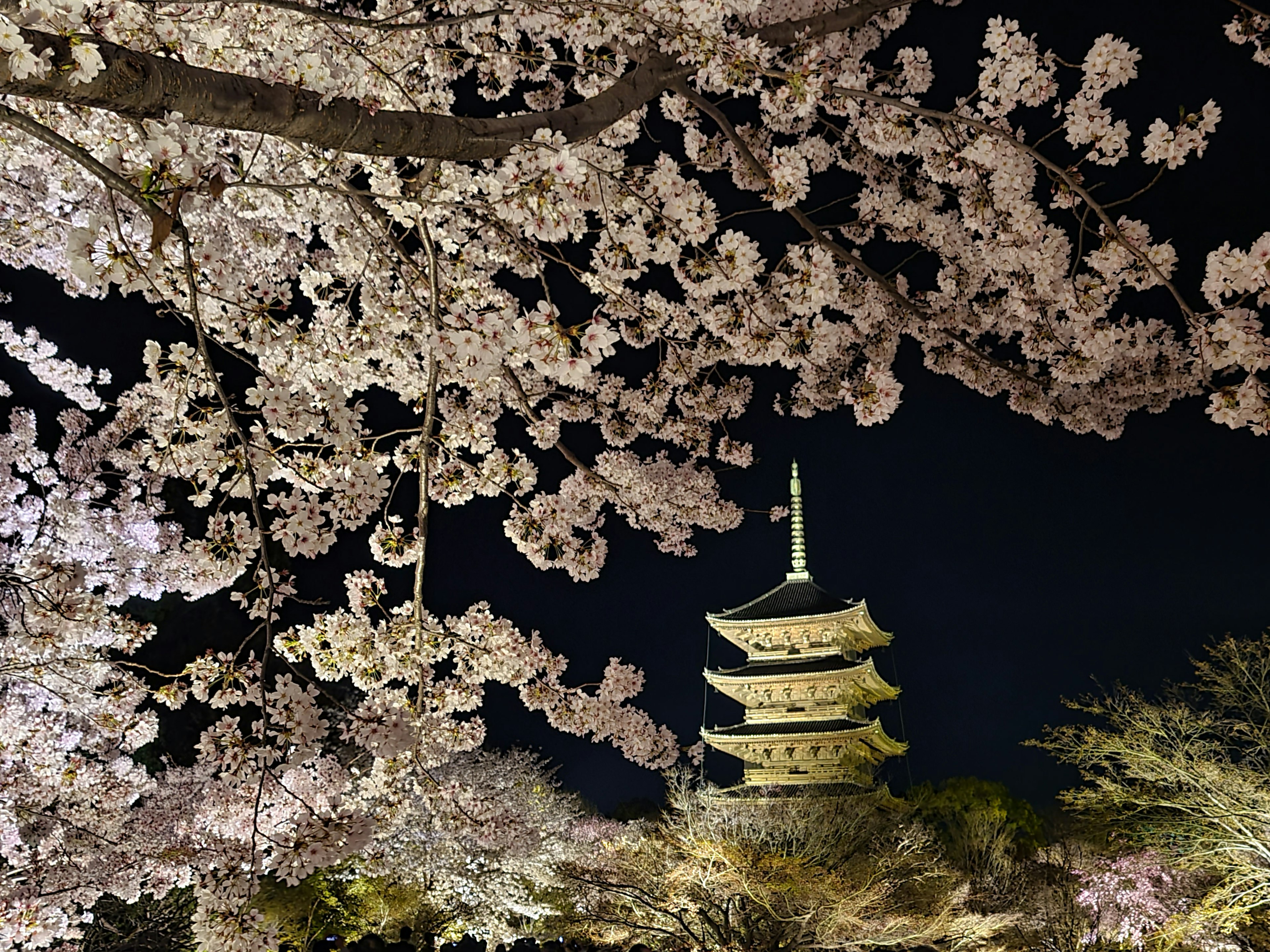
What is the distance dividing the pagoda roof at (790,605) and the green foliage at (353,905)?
12.3 meters

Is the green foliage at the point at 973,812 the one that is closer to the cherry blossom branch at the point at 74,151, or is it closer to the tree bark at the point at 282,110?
the tree bark at the point at 282,110

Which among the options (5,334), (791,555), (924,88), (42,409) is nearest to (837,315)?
(924,88)

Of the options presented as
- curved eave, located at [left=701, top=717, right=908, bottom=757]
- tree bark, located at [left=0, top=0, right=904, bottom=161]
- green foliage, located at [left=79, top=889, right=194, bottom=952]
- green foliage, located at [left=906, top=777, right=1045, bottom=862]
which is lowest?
green foliage, located at [left=906, top=777, right=1045, bottom=862]

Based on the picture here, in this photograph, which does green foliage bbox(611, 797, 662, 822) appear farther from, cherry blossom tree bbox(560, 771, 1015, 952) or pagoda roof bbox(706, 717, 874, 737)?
cherry blossom tree bbox(560, 771, 1015, 952)

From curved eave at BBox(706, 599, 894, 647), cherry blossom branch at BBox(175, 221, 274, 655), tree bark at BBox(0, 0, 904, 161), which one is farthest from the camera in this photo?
A: curved eave at BBox(706, 599, 894, 647)

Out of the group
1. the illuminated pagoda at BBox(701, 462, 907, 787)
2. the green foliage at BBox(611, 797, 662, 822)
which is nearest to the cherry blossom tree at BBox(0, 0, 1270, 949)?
the illuminated pagoda at BBox(701, 462, 907, 787)

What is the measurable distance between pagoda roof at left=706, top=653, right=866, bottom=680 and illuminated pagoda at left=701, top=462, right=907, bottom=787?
34mm

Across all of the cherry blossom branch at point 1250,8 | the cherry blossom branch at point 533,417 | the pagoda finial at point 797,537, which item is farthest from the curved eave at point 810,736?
the cherry blossom branch at point 1250,8

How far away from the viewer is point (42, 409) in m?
12.7

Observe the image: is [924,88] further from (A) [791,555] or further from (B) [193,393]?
(A) [791,555]

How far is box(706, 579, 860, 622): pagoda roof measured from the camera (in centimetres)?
2555

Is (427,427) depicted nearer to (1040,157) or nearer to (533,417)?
(533,417)

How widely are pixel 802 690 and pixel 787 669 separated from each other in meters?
0.78

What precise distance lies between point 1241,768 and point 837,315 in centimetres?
943
